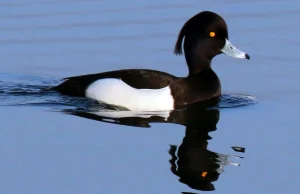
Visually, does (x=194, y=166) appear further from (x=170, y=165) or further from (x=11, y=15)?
(x=11, y=15)

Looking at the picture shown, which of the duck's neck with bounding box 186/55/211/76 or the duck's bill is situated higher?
the duck's bill

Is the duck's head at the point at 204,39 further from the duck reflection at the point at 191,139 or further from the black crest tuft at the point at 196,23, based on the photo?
the duck reflection at the point at 191,139

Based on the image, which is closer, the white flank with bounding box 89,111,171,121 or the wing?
the white flank with bounding box 89,111,171,121

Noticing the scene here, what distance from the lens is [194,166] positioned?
7.91 metres

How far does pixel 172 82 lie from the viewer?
401 inches

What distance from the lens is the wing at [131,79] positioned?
10.1 metres

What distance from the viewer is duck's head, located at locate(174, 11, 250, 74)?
10.7 m

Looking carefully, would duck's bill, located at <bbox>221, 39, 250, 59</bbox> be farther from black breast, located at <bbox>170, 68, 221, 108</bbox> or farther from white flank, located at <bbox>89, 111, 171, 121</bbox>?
white flank, located at <bbox>89, 111, 171, 121</bbox>

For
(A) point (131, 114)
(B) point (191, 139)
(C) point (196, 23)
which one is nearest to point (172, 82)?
(A) point (131, 114)

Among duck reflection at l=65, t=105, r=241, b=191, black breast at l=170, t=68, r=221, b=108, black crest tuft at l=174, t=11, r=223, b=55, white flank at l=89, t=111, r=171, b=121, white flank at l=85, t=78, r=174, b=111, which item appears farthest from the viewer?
black crest tuft at l=174, t=11, r=223, b=55

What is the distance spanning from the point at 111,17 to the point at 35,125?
497 centimetres

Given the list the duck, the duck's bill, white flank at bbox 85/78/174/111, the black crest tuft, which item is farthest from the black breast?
the black crest tuft

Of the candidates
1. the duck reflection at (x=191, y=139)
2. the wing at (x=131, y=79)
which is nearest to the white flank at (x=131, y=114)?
the duck reflection at (x=191, y=139)

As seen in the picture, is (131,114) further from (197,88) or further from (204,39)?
(204,39)
